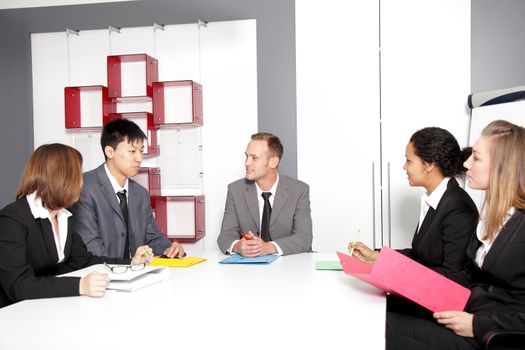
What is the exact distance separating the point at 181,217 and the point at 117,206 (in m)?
1.57

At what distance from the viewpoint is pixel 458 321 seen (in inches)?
71.8

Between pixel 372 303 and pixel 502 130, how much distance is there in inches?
35.2

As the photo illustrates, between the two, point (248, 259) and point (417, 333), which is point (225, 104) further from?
point (417, 333)

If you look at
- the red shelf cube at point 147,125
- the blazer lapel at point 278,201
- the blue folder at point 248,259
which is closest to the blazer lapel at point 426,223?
the blue folder at point 248,259

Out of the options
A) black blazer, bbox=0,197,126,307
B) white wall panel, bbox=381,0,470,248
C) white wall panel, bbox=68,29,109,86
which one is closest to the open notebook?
black blazer, bbox=0,197,126,307

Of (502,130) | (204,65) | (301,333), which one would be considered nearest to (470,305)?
(502,130)

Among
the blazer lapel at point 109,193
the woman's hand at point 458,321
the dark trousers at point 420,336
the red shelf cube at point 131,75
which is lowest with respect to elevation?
the dark trousers at point 420,336

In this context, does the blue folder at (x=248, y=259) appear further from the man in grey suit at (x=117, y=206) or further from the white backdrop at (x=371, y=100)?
the white backdrop at (x=371, y=100)

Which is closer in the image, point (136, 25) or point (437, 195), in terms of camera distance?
point (437, 195)

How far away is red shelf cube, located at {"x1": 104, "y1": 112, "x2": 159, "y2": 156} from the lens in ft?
14.5

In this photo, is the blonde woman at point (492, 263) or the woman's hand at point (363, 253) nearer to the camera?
the blonde woman at point (492, 263)

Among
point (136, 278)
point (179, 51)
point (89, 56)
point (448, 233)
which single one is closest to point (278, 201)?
point (448, 233)

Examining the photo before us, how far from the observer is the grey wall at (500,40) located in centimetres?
405

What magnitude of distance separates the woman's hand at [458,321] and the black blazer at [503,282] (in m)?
0.03
